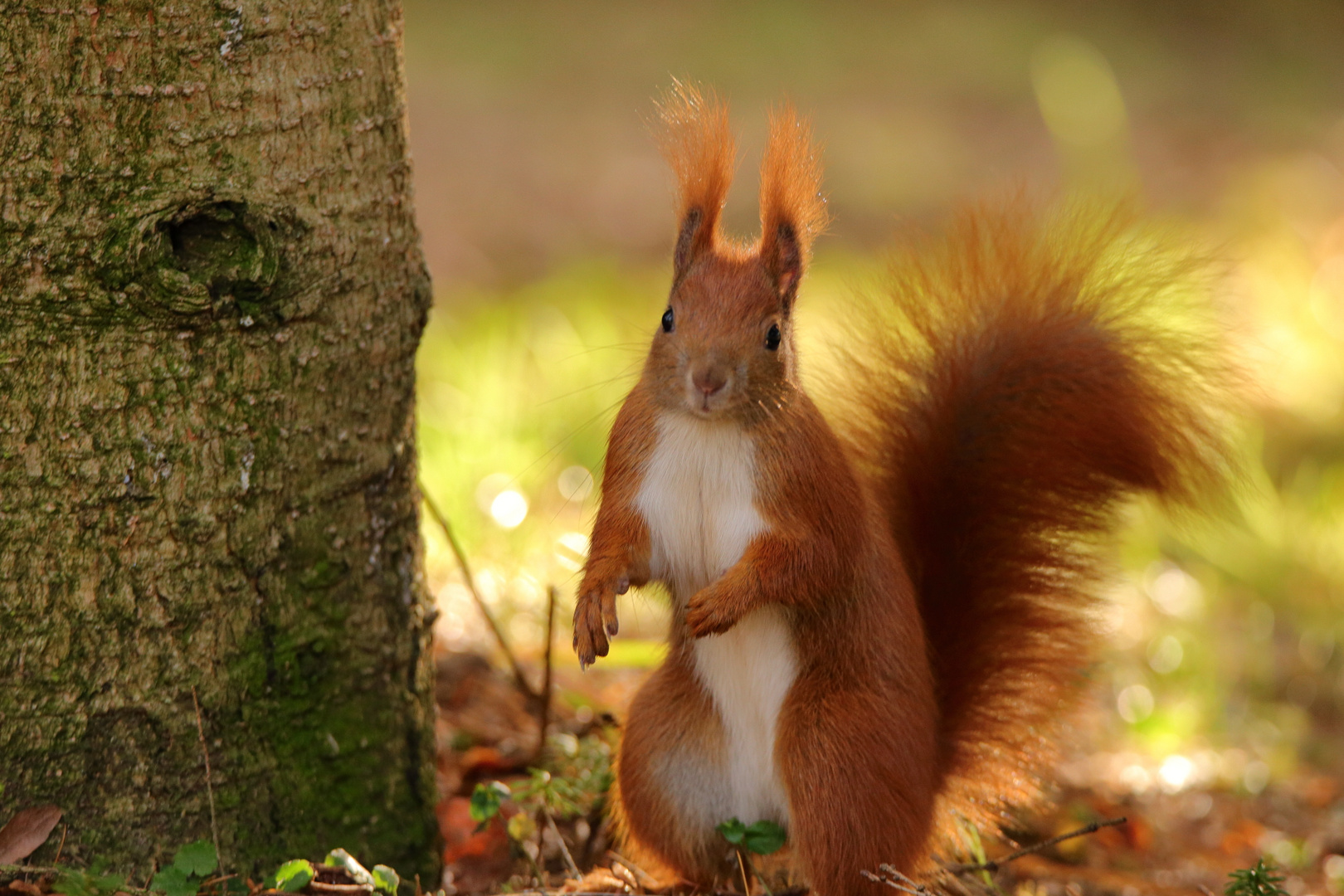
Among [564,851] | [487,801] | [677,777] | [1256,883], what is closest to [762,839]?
[677,777]

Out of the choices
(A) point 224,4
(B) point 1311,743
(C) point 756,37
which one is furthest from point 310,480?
(C) point 756,37

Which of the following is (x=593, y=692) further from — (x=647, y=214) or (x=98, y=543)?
(x=647, y=214)

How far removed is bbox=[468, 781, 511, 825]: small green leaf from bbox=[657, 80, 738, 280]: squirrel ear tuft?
741mm

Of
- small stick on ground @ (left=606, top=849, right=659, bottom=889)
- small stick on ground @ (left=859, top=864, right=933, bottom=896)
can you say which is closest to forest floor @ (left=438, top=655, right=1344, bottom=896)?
small stick on ground @ (left=606, top=849, right=659, bottom=889)

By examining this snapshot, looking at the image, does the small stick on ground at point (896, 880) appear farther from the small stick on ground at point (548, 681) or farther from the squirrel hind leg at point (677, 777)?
the small stick on ground at point (548, 681)

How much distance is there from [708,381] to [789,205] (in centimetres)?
30

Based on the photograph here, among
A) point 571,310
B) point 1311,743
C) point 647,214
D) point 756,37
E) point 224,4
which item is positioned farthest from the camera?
point 756,37

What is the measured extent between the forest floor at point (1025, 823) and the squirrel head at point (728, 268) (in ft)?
2.23

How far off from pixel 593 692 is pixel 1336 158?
5248 mm

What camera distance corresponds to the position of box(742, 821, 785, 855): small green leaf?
164 centimetres

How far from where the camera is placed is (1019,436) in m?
1.80

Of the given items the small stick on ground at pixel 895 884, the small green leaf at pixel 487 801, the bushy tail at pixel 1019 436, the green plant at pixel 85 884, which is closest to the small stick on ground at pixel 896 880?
the small stick on ground at pixel 895 884

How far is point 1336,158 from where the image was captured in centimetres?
616

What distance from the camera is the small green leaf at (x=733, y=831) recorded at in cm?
163
